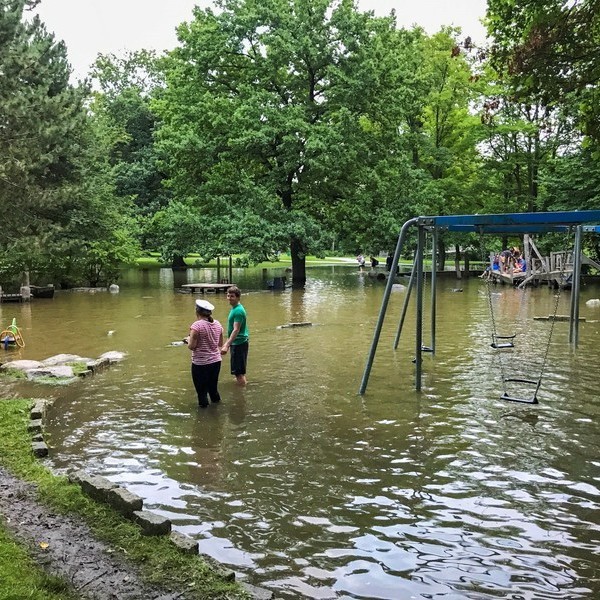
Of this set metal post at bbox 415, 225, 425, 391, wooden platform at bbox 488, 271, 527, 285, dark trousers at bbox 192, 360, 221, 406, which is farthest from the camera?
wooden platform at bbox 488, 271, 527, 285

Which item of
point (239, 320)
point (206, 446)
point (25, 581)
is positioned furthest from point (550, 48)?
point (25, 581)

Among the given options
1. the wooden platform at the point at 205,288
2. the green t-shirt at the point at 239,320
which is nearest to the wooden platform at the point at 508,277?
the wooden platform at the point at 205,288

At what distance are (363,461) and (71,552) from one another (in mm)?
3429

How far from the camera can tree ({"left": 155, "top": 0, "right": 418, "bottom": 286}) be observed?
30172mm

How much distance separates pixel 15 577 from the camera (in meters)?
4.26

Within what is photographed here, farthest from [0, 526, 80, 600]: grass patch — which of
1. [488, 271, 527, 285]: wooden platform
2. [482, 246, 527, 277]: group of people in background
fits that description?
[482, 246, 527, 277]: group of people in background

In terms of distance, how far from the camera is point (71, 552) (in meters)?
4.80

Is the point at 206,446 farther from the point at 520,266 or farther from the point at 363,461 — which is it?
the point at 520,266

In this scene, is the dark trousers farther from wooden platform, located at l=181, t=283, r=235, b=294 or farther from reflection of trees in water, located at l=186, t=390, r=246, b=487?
wooden platform, located at l=181, t=283, r=235, b=294

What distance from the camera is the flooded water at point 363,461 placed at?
15.8ft

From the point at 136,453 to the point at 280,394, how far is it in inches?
133

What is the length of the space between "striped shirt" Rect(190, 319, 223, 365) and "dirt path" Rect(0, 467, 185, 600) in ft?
11.8

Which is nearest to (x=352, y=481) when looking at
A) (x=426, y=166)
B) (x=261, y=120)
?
(x=261, y=120)

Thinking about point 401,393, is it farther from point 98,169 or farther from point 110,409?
point 98,169
